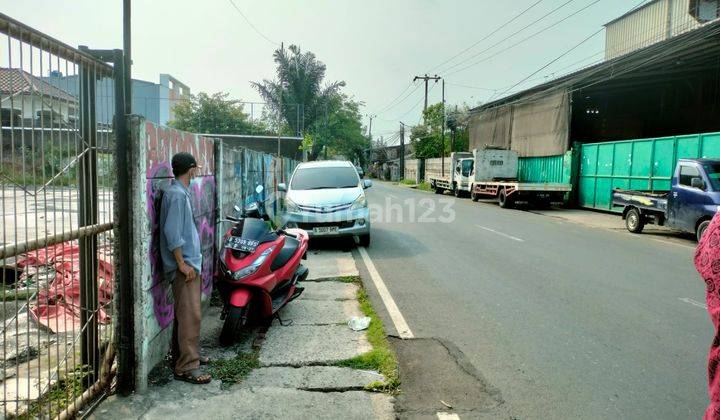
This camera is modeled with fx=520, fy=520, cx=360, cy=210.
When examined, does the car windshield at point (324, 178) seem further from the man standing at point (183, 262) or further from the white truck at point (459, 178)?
the white truck at point (459, 178)

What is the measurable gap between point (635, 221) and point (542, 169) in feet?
41.1

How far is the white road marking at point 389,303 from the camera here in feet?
17.9

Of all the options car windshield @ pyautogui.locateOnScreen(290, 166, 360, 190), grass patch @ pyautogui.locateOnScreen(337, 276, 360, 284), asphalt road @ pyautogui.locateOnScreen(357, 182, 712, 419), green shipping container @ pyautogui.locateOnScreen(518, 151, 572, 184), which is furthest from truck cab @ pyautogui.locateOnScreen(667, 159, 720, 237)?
green shipping container @ pyautogui.locateOnScreen(518, 151, 572, 184)

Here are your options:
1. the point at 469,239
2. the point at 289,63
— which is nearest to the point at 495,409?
the point at 469,239

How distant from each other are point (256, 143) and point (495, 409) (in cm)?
2553

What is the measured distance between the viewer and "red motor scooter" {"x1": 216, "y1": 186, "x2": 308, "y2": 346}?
4.78m

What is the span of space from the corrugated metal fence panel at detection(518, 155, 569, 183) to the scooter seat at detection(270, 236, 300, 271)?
20.1 metres

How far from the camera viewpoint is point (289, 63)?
39.8 meters

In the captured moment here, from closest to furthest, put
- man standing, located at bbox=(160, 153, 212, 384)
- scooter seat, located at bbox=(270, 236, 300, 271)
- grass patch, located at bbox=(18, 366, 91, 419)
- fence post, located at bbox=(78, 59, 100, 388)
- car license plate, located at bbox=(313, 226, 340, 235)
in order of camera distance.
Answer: grass patch, located at bbox=(18, 366, 91, 419) < fence post, located at bbox=(78, 59, 100, 388) < man standing, located at bbox=(160, 153, 212, 384) < scooter seat, located at bbox=(270, 236, 300, 271) < car license plate, located at bbox=(313, 226, 340, 235)

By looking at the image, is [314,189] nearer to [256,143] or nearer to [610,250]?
[610,250]

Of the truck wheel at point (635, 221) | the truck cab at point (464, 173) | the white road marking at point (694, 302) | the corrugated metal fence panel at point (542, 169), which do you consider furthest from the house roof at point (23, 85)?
the truck cab at point (464, 173)

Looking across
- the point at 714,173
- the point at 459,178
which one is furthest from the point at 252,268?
the point at 459,178

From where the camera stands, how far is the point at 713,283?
1872 mm

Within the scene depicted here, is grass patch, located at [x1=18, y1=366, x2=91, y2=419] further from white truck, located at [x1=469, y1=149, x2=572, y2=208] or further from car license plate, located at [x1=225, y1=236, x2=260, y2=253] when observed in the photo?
white truck, located at [x1=469, y1=149, x2=572, y2=208]
